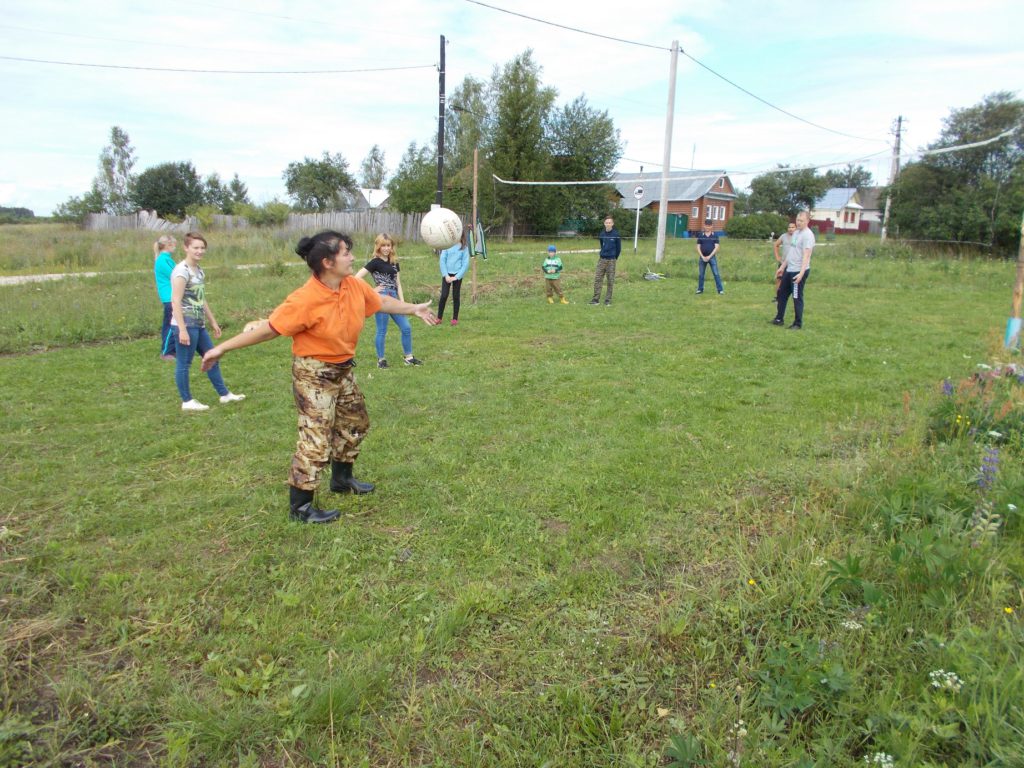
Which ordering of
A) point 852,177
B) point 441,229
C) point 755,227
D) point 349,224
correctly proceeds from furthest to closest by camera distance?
point 852,177 → point 755,227 → point 349,224 → point 441,229

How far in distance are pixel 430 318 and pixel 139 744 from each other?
9.81 feet

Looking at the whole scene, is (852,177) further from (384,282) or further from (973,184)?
(384,282)

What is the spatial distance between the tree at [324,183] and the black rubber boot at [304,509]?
215ft

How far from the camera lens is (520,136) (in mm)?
39188

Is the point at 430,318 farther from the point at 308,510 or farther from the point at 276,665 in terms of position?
the point at 276,665

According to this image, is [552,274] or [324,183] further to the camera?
[324,183]

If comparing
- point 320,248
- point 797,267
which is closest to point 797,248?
point 797,267

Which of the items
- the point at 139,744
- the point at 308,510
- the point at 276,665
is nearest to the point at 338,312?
the point at 308,510

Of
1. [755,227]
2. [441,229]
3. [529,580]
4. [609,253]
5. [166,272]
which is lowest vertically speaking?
[529,580]

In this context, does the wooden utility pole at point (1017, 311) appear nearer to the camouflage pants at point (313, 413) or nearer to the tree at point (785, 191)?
the camouflage pants at point (313, 413)

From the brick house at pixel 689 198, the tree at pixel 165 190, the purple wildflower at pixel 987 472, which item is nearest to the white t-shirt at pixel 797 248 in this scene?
the purple wildflower at pixel 987 472

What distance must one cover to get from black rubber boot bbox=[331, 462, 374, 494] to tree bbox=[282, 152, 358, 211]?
2569 inches

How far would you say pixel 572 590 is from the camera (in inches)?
133

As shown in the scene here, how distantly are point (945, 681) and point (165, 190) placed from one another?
63.3 m
